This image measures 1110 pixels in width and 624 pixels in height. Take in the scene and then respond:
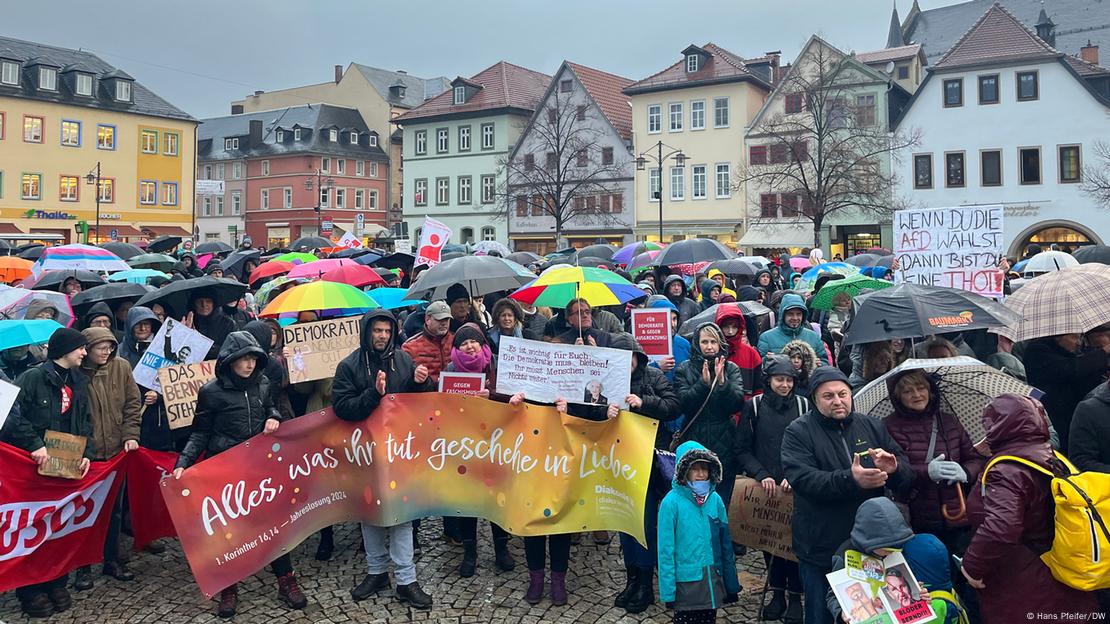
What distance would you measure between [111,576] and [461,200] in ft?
168

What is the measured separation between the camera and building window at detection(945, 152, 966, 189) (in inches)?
1545

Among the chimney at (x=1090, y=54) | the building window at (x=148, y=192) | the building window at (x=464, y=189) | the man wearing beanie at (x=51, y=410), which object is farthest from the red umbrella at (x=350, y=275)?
the building window at (x=148, y=192)

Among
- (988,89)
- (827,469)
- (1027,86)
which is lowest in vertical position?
(827,469)

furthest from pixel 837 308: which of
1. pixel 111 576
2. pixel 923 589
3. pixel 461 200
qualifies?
pixel 461 200

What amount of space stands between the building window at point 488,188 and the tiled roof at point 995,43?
2727 centimetres

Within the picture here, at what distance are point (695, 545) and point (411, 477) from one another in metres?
2.31

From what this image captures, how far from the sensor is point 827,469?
4906 millimetres

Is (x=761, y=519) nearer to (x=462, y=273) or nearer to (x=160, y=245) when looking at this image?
(x=462, y=273)

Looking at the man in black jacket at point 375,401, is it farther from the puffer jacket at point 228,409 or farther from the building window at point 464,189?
the building window at point 464,189

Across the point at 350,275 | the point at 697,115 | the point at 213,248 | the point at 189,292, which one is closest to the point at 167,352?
the point at 189,292

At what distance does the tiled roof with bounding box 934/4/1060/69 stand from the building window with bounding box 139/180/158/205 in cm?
4686

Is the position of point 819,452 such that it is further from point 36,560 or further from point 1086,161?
point 1086,161

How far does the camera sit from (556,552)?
250 inches

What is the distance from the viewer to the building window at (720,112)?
150 ft
